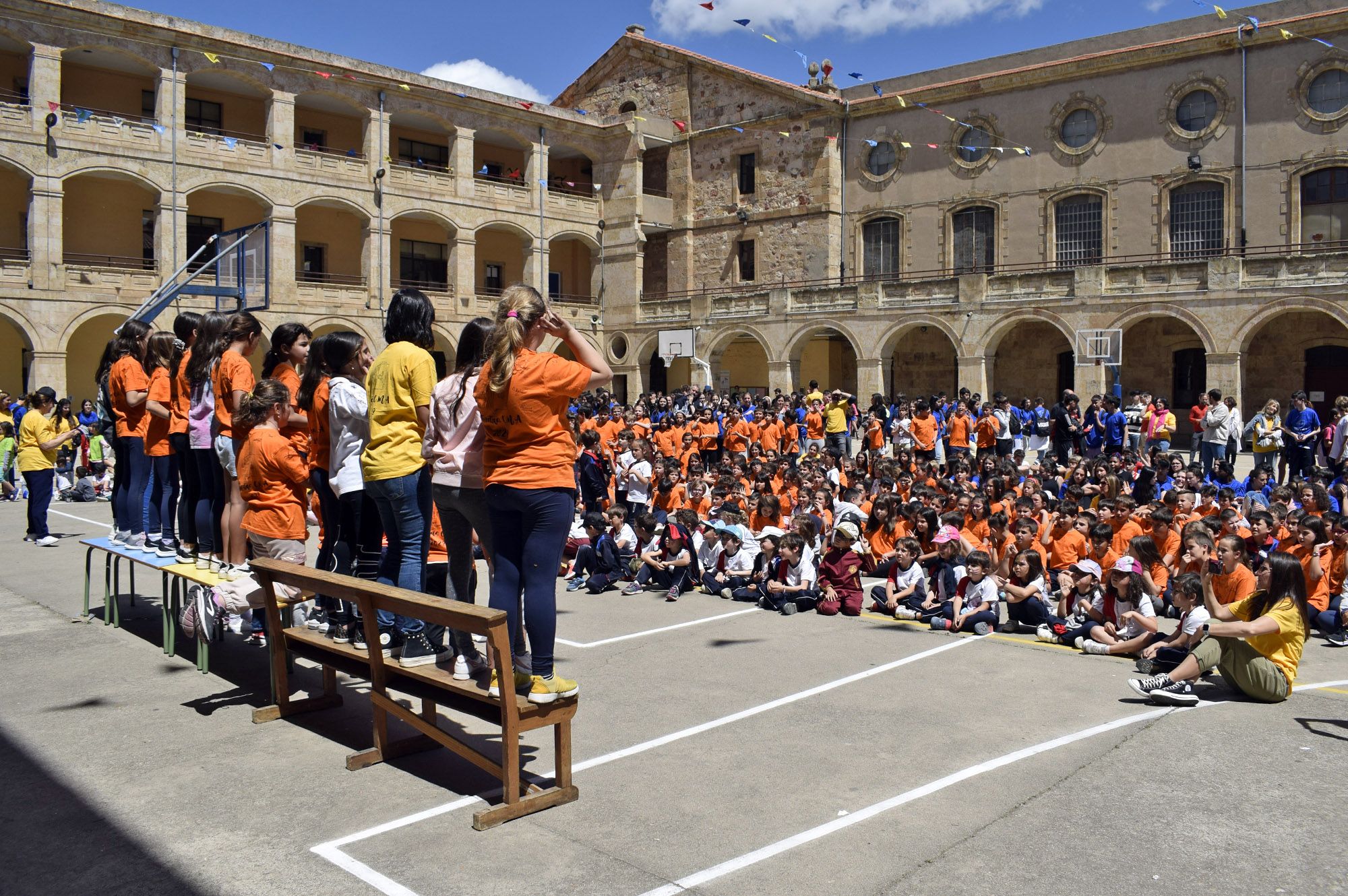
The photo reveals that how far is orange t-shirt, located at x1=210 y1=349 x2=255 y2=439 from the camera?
23.4ft

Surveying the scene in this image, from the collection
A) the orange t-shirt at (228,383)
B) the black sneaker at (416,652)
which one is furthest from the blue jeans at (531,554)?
the orange t-shirt at (228,383)

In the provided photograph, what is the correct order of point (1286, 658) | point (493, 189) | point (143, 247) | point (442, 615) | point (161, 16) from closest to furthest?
1. point (442, 615)
2. point (1286, 658)
3. point (161, 16)
4. point (143, 247)
5. point (493, 189)

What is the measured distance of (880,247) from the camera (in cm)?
3650

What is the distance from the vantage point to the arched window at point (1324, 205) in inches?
1111

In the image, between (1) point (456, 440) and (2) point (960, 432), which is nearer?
(1) point (456, 440)

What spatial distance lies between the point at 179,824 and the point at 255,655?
3.24 meters

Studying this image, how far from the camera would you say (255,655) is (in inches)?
309

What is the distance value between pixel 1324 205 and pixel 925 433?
53.9 ft

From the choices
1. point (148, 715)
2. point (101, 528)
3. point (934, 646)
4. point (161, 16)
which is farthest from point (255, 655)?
point (161, 16)

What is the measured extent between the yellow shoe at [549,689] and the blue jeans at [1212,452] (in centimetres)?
1577

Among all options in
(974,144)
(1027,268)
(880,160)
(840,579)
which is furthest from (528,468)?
(880,160)

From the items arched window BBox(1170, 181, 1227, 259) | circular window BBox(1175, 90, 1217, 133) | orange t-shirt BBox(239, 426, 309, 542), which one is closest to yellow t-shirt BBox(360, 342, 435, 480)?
orange t-shirt BBox(239, 426, 309, 542)

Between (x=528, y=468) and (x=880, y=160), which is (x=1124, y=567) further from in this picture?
(x=880, y=160)

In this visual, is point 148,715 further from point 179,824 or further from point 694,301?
point 694,301
